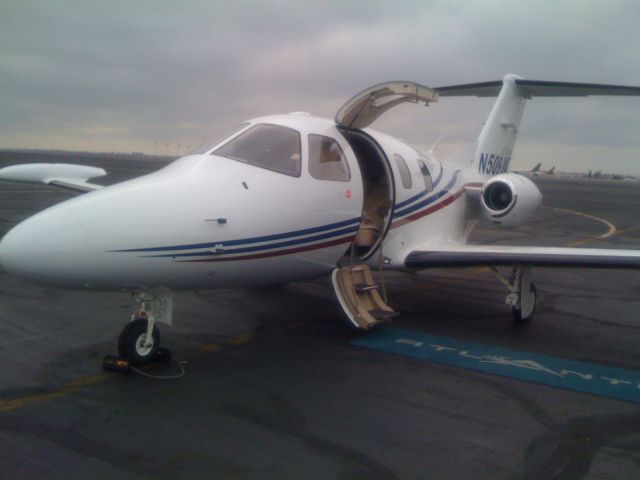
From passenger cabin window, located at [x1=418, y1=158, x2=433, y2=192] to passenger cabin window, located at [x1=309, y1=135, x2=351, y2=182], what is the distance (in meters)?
2.42

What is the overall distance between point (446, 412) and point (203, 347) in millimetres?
3170

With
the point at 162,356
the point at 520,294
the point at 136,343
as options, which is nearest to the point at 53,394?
the point at 136,343

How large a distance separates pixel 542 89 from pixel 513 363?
7941mm

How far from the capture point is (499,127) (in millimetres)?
13586

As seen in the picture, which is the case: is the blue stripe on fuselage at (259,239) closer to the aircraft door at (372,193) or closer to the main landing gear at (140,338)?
the aircraft door at (372,193)

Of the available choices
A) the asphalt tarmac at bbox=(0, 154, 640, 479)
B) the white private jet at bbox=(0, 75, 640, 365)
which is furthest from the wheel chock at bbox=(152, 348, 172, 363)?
the white private jet at bbox=(0, 75, 640, 365)

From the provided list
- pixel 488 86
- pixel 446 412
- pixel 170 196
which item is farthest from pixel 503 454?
pixel 488 86

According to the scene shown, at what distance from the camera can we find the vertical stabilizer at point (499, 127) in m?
13.2

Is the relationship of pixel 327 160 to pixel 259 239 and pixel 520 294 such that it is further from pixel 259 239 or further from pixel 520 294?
pixel 520 294

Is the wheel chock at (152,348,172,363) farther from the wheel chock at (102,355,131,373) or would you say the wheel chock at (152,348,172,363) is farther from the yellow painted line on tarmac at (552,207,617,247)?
the yellow painted line on tarmac at (552,207,617,247)

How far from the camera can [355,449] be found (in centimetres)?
471

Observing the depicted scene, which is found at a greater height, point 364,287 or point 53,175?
point 53,175

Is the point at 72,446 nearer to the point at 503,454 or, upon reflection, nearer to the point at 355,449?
the point at 355,449

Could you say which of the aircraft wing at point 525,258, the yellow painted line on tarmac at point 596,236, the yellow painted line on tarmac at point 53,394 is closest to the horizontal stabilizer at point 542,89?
the aircraft wing at point 525,258
